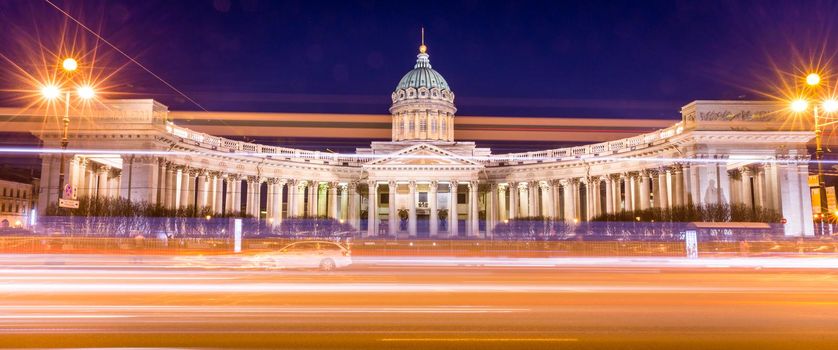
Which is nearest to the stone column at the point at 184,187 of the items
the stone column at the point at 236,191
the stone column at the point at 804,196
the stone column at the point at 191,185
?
the stone column at the point at 191,185

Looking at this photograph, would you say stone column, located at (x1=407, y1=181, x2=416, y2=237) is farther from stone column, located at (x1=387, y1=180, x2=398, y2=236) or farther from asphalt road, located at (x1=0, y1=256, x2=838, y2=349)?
asphalt road, located at (x1=0, y1=256, x2=838, y2=349)

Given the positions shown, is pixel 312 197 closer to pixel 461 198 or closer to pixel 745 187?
pixel 461 198

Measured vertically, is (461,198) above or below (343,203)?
above

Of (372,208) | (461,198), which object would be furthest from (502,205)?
(372,208)

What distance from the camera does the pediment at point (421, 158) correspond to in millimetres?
79562

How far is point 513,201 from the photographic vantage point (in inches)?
3474

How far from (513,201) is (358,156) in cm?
2483

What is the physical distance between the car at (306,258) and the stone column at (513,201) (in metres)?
60.1

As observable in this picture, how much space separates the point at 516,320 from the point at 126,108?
54.6 metres

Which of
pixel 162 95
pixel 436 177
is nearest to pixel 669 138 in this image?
pixel 436 177

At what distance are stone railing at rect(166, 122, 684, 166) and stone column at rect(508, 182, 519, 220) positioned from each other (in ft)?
12.4

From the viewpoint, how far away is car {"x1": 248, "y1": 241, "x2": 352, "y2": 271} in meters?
26.5

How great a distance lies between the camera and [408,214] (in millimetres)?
88312

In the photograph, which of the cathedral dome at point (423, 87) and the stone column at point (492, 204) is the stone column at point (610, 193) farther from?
the cathedral dome at point (423, 87)
